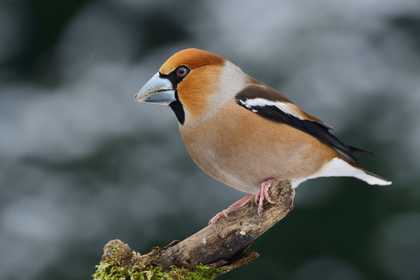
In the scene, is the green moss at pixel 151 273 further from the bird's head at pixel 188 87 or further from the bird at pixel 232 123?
the bird's head at pixel 188 87

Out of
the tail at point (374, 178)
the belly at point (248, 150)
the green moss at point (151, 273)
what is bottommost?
the green moss at point (151, 273)

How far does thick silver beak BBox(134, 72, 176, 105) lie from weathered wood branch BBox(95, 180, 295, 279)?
0.80 metres

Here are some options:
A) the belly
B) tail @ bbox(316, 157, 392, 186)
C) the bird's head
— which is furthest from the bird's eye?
tail @ bbox(316, 157, 392, 186)

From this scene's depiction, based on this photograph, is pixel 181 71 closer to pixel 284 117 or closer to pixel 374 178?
pixel 284 117

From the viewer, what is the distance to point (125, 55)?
15.5ft

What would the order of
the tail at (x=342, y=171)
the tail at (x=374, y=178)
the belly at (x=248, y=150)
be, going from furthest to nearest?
1. the tail at (x=374, y=178)
2. the tail at (x=342, y=171)
3. the belly at (x=248, y=150)

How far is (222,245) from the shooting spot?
2781 mm

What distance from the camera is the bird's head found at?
9.64ft

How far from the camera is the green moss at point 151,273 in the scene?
2.77 m

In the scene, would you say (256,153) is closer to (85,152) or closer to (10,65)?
(85,152)

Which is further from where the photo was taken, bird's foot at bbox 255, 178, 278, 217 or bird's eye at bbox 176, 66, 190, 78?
bird's eye at bbox 176, 66, 190, 78

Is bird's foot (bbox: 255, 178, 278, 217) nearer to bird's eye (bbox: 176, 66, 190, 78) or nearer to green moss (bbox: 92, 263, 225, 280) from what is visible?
green moss (bbox: 92, 263, 225, 280)

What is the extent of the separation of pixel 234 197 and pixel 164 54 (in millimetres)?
1516

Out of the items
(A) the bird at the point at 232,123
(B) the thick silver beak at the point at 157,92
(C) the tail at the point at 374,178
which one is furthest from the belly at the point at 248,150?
(C) the tail at the point at 374,178
